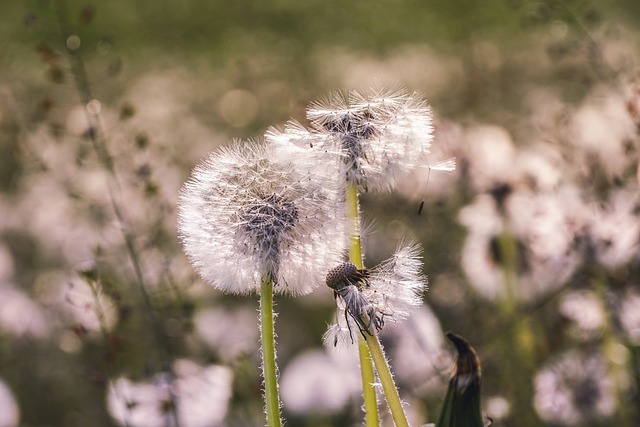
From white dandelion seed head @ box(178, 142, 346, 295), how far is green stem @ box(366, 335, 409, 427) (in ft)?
0.57

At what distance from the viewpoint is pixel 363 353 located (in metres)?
1.62

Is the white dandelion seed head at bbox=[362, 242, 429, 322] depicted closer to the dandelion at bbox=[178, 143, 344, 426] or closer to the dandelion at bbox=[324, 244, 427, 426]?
the dandelion at bbox=[324, 244, 427, 426]

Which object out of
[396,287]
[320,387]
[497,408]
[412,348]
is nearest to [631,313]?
[497,408]

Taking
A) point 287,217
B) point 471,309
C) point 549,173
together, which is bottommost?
point 471,309

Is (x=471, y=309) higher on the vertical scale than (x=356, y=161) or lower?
lower

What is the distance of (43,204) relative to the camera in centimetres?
589

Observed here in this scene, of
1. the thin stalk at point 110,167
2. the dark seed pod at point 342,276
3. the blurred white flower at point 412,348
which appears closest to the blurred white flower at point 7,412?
the thin stalk at point 110,167

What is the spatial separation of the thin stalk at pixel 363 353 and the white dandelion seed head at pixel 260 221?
34 mm

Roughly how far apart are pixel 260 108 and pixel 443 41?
151 inches

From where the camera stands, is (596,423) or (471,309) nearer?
(596,423)

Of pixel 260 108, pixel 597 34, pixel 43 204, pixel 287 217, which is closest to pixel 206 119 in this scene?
pixel 260 108

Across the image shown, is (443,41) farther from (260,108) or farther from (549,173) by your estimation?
(549,173)

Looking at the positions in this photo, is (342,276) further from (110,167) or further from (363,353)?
(110,167)

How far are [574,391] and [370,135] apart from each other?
181 centimetres
